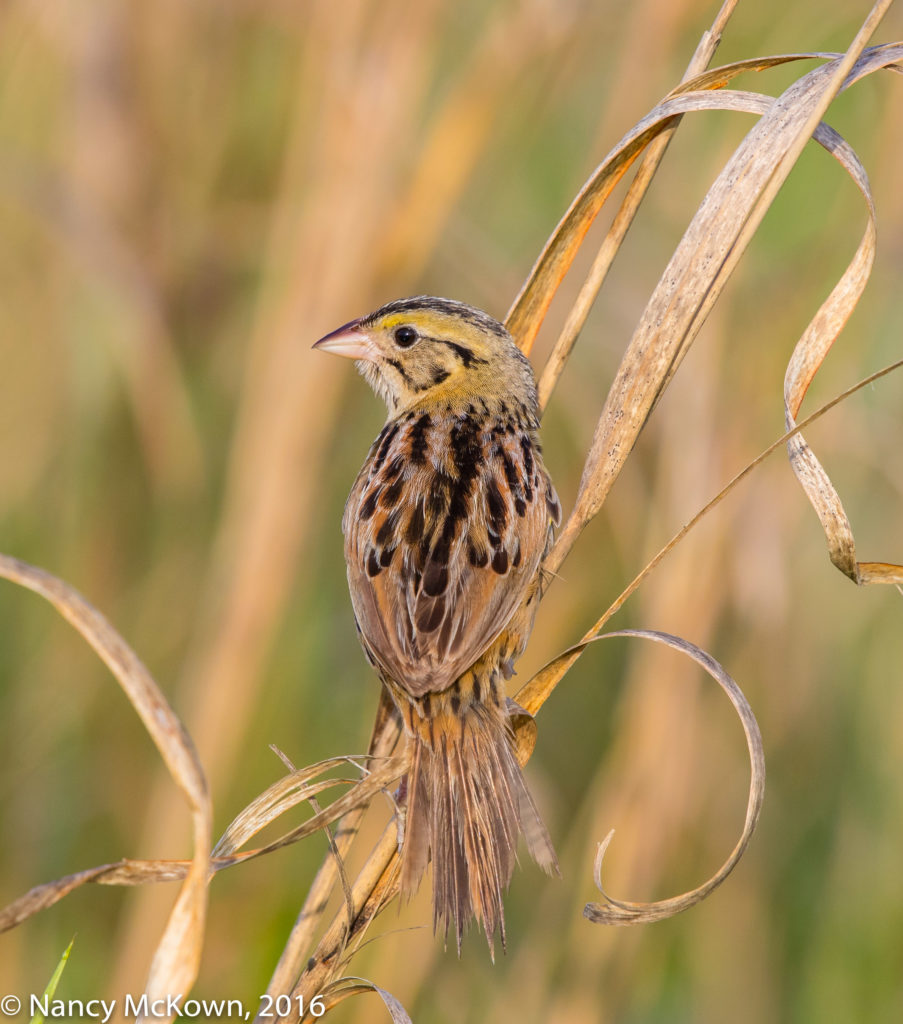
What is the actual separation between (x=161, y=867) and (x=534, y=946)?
1739 mm

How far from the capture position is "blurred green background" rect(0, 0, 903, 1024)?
281cm

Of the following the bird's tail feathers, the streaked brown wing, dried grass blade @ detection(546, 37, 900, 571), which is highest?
dried grass blade @ detection(546, 37, 900, 571)

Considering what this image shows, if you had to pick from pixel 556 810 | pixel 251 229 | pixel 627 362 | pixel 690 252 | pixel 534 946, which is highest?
pixel 251 229

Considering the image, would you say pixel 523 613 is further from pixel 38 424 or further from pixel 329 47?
pixel 38 424

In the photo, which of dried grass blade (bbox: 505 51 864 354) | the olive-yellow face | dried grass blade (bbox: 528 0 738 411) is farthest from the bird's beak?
dried grass blade (bbox: 528 0 738 411)

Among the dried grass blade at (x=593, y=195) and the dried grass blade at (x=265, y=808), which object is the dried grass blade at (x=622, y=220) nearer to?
the dried grass blade at (x=593, y=195)

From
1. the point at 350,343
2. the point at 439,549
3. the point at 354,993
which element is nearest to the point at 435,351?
the point at 350,343

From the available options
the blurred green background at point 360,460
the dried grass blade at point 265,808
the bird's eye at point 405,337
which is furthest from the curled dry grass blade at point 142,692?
the bird's eye at point 405,337

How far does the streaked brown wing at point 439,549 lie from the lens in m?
2.12

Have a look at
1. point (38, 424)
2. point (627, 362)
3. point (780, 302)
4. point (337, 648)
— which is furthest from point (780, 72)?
point (38, 424)

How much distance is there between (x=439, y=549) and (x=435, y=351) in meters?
0.69

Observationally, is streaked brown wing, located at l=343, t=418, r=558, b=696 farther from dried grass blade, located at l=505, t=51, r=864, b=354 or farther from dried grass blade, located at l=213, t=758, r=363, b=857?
dried grass blade, located at l=213, t=758, r=363, b=857

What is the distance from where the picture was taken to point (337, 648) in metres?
3.66

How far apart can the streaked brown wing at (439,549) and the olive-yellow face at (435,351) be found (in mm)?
231
